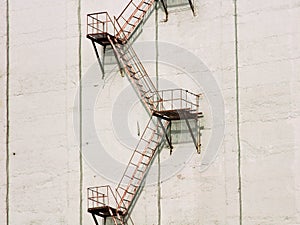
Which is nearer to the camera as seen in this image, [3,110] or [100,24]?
[100,24]

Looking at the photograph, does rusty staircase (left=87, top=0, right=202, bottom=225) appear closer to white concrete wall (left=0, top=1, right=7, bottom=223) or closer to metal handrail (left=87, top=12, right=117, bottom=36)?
metal handrail (left=87, top=12, right=117, bottom=36)

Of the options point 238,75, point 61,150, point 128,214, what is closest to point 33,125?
point 61,150

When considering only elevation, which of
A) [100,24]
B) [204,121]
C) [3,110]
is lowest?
[204,121]

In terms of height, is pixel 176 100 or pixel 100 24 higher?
pixel 100 24

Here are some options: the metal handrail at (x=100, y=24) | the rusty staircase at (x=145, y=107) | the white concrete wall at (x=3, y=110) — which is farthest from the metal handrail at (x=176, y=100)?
the white concrete wall at (x=3, y=110)

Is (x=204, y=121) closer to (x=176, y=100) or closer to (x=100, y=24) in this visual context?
(x=176, y=100)

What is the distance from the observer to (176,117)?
38.6 meters

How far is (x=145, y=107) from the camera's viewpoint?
39.4m

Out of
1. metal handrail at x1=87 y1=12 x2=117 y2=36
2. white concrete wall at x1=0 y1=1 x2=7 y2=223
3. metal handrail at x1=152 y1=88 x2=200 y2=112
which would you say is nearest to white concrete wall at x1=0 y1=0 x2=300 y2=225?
white concrete wall at x1=0 y1=1 x2=7 y2=223

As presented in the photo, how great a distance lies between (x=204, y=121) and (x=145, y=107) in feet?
8.22


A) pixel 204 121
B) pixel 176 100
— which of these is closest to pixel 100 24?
pixel 176 100

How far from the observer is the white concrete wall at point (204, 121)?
3675cm

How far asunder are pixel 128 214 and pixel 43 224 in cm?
370

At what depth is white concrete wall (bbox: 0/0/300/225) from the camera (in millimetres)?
36750
